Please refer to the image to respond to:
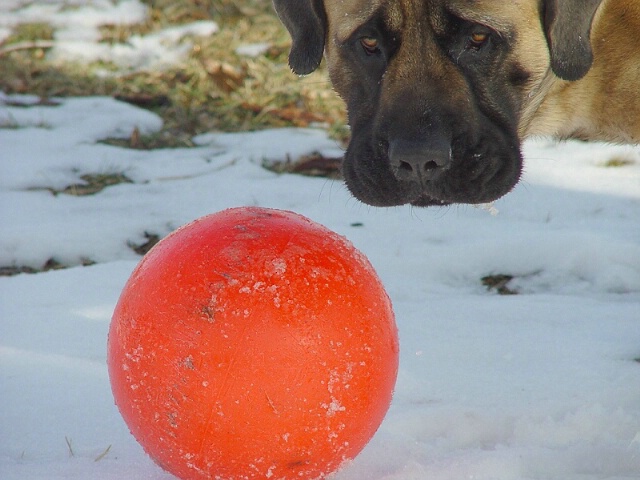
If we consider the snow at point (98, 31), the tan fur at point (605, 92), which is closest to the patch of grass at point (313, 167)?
the tan fur at point (605, 92)

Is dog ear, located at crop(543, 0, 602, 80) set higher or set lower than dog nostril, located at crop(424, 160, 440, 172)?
higher

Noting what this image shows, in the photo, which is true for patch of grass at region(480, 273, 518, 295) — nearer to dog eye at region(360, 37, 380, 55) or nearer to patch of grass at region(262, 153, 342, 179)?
dog eye at region(360, 37, 380, 55)

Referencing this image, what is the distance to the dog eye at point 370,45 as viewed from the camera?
2.82 m

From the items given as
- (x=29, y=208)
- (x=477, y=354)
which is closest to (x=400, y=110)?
(x=477, y=354)

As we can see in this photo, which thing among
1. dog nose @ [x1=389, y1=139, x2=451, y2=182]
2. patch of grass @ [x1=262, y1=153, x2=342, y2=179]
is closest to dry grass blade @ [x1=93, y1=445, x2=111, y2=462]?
dog nose @ [x1=389, y1=139, x2=451, y2=182]

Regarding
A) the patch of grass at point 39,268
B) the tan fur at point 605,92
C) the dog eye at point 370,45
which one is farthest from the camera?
the patch of grass at point 39,268

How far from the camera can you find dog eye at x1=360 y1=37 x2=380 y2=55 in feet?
9.26

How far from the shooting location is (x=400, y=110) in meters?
2.64

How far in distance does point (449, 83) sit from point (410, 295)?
96cm

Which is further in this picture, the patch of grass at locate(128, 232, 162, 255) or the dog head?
the patch of grass at locate(128, 232, 162, 255)

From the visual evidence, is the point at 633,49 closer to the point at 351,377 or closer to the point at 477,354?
the point at 477,354

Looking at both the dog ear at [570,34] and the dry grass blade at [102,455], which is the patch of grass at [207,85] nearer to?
the dog ear at [570,34]

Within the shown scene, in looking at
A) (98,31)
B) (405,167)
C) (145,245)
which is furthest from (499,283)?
(98,31)

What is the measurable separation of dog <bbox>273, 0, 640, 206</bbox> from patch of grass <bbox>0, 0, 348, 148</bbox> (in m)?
2.37
